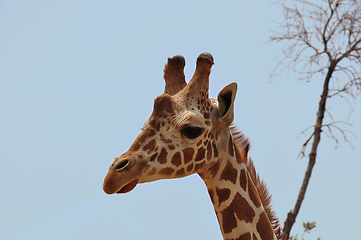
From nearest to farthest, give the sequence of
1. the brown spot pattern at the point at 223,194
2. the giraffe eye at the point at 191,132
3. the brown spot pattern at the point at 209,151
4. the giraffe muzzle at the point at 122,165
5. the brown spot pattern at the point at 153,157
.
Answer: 1. the giraffe muzzle at the point at 122,165
2. the brown spot pattern at the point at 153,157
3. the giraffe eye at the point at 191,132
4. the brown spot pattern at the point at 209,151
5. the brown spot pattern at the point at 223,194

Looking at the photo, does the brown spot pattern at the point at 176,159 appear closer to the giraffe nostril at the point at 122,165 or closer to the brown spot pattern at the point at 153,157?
the brown spot pattern at the point at 153,157

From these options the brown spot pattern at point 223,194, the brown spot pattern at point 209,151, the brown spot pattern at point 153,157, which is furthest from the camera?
the brown spot pattern at point 223,194

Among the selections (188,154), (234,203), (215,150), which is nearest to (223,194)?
(234,203)

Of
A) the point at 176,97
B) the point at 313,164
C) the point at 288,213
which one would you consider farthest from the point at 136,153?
the point at 313,164

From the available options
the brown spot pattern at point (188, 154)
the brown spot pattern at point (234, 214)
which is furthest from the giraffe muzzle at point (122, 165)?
the brown spot pattern at point (234, 214)

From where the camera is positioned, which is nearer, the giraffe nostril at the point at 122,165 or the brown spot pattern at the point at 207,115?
the giraffe nostril at the point at 122,165

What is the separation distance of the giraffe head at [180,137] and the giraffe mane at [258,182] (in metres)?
0.34

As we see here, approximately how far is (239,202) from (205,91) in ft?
3.68

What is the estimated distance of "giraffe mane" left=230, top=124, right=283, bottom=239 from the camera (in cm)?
471

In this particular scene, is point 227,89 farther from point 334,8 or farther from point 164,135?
point 334,8

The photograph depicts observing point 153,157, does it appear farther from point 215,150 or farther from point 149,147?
point 215,150

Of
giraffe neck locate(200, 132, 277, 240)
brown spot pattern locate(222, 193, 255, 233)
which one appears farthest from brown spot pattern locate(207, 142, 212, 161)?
brown spot pattern locate(222, 193, 255, 233)

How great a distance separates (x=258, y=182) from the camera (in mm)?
4801

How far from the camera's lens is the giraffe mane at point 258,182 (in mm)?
4707
